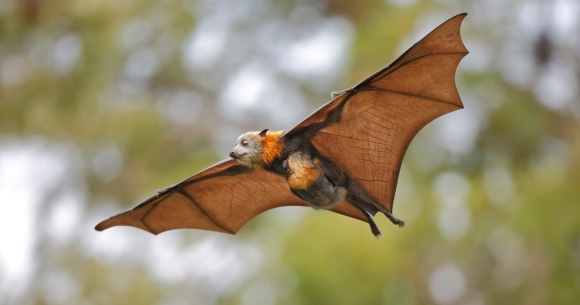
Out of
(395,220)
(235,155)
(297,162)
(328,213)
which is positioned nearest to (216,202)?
(235,155)

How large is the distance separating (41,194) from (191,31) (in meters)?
3.02

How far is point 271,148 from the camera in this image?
9.96ft

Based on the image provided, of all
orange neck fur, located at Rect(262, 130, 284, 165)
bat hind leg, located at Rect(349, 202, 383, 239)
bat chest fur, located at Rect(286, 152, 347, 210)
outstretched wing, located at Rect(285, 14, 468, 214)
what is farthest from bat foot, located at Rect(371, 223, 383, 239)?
orange neck fur, located at Rect(262, 130, 284, 165)

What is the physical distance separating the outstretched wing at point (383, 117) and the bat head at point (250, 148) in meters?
0.12

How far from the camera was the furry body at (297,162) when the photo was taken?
298cm

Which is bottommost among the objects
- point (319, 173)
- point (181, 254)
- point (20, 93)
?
point (319, 173)

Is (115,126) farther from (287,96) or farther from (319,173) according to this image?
(319,173)

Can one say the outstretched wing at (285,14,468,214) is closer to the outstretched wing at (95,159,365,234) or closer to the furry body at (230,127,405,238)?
the furry body at (230,127,405,238)

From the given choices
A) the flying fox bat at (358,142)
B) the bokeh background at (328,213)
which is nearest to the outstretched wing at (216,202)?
the flying fox bat at (358,142)

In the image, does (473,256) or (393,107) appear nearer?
(393,107)

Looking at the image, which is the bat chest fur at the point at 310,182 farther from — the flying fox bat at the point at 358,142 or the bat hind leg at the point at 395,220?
the bat hind leg at the point at 395,220

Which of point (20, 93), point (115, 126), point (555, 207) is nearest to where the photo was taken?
point (555, 207)

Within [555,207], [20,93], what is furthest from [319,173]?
[20,93]

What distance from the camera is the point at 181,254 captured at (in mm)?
9992
